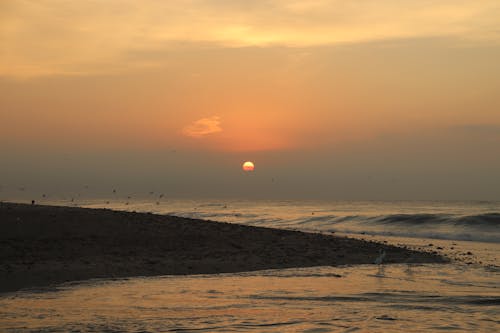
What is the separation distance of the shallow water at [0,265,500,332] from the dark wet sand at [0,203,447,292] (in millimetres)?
1247

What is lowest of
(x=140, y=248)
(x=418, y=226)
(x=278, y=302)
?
(x=418, y=226)

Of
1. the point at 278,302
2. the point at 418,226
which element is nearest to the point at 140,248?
the point at 278,302

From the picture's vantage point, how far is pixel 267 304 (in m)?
12.1

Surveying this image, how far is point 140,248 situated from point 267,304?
293 inches

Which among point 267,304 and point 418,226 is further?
point 418,226

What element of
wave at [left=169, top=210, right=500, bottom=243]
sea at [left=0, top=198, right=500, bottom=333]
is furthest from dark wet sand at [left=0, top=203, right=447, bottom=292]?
wave at [left=169, top=210, right=500, bottom=243]

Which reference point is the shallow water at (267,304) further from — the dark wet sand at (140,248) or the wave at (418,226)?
the wave at (418,226)

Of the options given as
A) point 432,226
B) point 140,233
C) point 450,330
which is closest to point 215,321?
point 450,330

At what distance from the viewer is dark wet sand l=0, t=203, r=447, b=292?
15.4 metres

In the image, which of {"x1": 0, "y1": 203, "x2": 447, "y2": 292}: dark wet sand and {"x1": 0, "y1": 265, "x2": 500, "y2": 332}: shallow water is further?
{"x1": 0, "y1": 203, "x2": 447, "y2": 292}: dark wet sand

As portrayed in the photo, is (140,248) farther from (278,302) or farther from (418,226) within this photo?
(418,226)

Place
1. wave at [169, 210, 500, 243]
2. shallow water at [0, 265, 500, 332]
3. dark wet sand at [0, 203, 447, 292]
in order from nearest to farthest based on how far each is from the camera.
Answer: shallow water at [0, 265, 500, 332] → dark wet sand at [0, 203, 447, 292] → wave at [169, 210, 500, 243]

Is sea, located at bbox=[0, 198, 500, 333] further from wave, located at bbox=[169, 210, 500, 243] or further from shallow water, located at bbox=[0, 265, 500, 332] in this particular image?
wave, located at bbox=[169, 210, 500, 243]

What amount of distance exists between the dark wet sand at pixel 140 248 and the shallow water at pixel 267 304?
125cm
